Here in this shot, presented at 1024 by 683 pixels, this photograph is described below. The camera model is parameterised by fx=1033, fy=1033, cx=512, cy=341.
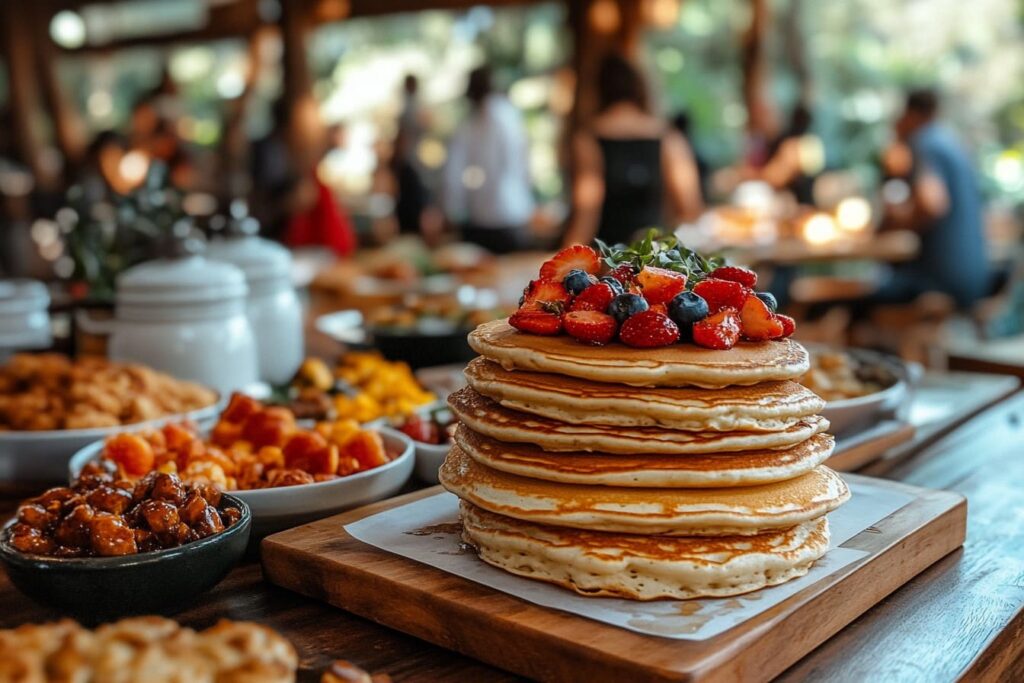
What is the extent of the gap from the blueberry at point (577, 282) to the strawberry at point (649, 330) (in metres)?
0.11

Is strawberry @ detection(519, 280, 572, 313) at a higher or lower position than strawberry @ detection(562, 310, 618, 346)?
higher

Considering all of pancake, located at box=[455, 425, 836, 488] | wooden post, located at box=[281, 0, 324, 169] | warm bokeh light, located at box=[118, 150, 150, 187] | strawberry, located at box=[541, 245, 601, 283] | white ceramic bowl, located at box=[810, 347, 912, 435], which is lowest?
white ceramic bowl, located at box=[810, 347, 912, 435]

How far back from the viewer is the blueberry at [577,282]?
1.30m

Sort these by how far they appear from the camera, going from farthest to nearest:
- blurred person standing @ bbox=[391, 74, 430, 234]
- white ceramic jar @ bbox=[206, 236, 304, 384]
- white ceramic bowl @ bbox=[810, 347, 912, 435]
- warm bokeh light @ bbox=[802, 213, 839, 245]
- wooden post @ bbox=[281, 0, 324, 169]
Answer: wooden post @ bbox=[281, 0, 324, 169], blurred person standing @ bbox=[391, 74, 430, 234], warm bokeh light @ bbox=[802, 213, 839, 245], white ceramic jar @ bbox=[206, 236, 304, 384], white ceramic bowl @ bbox=[810, 347, 912, 435]

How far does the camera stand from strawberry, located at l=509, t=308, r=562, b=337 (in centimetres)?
128

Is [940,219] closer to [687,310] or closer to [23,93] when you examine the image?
[687,310]

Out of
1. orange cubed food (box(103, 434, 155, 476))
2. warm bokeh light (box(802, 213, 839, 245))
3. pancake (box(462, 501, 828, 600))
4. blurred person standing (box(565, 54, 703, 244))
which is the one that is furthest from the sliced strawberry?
warm bokeh light (box(802, 213, 839, 245))

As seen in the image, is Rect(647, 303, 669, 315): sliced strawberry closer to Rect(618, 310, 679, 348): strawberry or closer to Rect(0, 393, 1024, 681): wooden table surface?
Rect(618, 310, 679, 348): strawberry

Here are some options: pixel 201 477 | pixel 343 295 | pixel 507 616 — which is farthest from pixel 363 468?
pixel 343 295

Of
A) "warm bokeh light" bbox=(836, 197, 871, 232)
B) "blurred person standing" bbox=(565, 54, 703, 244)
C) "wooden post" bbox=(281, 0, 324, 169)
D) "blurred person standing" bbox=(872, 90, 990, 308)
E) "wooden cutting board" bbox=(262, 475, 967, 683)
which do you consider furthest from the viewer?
"wooden post" bbox=(281, 0, 324, 169)

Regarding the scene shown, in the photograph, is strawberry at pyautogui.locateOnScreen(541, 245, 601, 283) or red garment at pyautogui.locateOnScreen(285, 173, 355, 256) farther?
red garment at pyautogui.locateOnScreen(285, 173, 355, 256)

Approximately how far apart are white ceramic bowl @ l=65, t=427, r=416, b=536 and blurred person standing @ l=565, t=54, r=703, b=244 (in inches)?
176

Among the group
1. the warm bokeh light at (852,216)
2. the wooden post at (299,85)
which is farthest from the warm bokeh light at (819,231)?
the wooden post at (299,85)

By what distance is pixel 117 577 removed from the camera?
3.66ft
